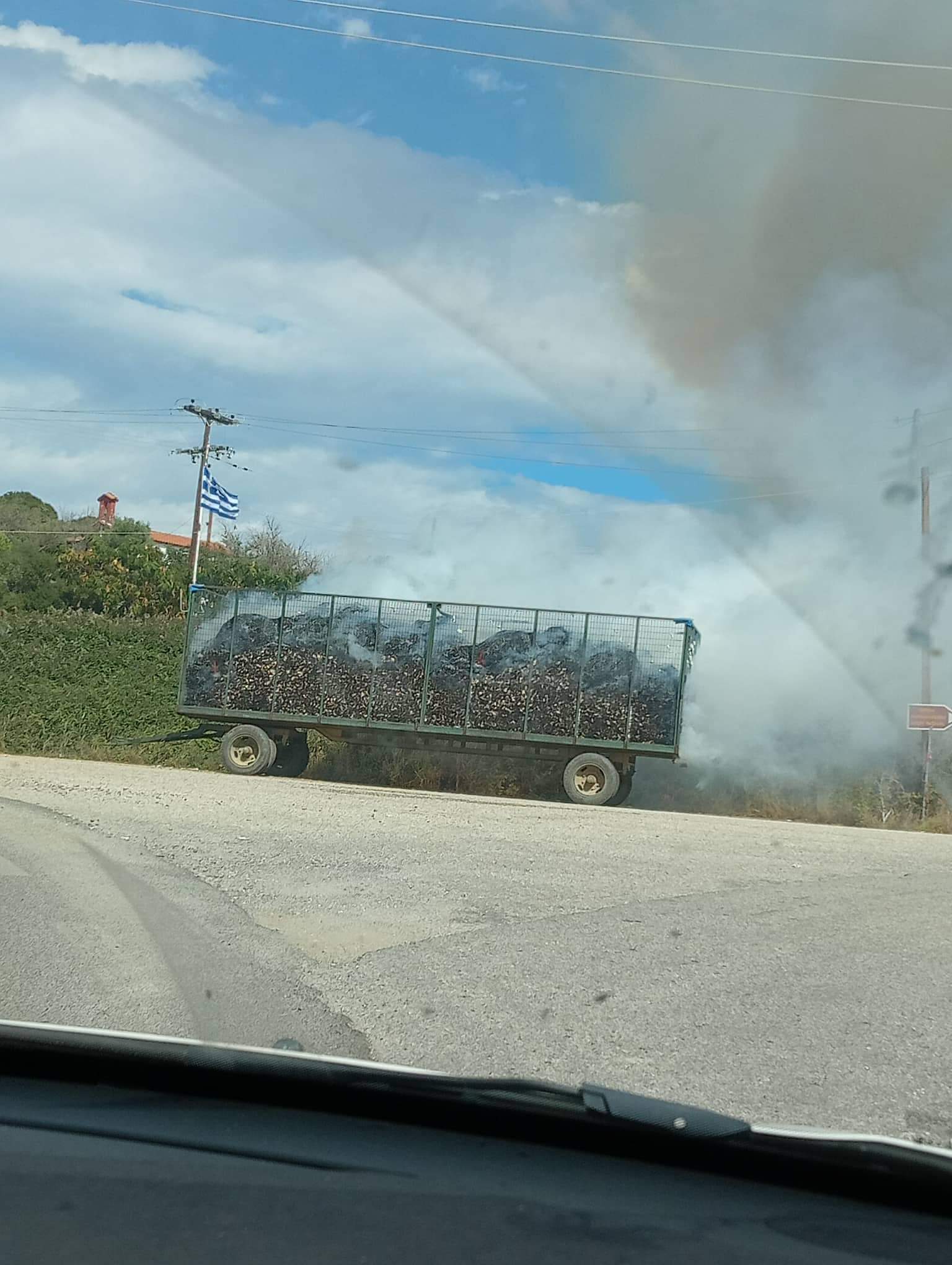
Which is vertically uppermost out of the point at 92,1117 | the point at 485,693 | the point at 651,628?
the point at 651,628

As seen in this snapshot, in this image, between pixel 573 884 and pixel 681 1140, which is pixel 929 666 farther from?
pixel 681 1140

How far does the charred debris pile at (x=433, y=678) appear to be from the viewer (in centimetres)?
2086

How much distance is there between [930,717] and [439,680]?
8.41 m

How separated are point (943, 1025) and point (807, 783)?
660 inches

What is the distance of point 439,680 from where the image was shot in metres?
21.7

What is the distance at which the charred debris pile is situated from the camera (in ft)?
68.4

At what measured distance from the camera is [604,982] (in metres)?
6.46

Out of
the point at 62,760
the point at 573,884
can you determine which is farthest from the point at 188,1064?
the point at 62,760

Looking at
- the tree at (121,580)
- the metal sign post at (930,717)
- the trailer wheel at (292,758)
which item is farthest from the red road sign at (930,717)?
the tree at (121,580)

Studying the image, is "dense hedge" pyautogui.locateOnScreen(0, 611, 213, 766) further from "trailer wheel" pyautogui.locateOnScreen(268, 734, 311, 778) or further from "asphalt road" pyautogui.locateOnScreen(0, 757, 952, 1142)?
"asphalt road" pyautogui.locateOnScreen(0, 757, 952, 1142)

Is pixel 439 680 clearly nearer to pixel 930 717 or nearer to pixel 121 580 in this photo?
pixel 930 717

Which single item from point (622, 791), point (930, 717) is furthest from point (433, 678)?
point (930, 717)

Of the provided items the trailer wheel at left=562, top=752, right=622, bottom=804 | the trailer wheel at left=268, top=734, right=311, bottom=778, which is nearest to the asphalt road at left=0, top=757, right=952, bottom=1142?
the trailer wheel at left=562, top=752, right=622, bottom=804

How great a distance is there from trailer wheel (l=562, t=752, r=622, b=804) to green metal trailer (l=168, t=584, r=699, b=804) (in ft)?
0.07
